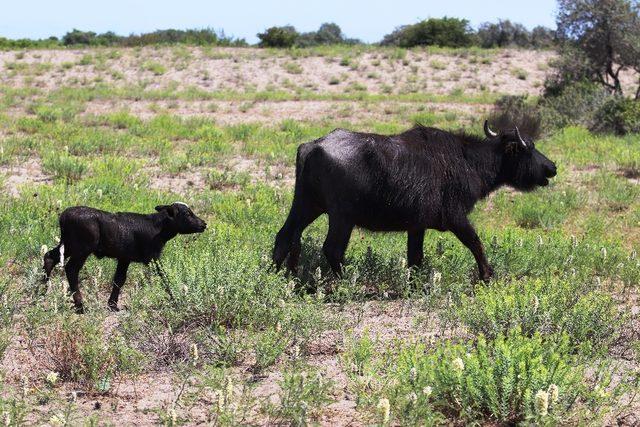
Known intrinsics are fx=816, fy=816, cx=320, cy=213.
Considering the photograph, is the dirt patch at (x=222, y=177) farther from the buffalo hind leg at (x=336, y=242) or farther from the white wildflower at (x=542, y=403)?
the white wildflower at (x=542, y=403)

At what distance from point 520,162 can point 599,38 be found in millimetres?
19751

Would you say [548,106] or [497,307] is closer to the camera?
[497,307]

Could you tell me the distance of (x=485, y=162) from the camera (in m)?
8.70

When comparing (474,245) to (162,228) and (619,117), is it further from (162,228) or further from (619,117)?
(619,117)

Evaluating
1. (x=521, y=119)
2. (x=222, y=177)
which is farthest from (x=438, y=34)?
(x=222, y=177)

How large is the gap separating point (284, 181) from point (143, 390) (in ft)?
28.6

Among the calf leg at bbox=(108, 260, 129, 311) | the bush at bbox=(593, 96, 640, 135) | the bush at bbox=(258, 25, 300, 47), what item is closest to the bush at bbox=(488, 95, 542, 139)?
the bush at bbox=(593, 96, 640, 135)

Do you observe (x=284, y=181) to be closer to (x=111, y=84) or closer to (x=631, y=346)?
(x=631, y=346)

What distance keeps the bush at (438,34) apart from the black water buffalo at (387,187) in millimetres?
42536

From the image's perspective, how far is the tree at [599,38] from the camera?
26016 mm

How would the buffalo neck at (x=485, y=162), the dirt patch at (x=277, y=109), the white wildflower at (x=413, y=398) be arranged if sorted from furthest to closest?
the dirt patch at (x=277, y=109) → the buffalo neck at (x=485, y=162) → the white wildflower at (x=413, y=398)

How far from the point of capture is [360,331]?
21.7 ft

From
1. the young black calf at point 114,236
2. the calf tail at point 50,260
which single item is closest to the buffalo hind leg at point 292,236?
the young black calf at point 114,236

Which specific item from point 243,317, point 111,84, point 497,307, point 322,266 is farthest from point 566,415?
point 111,84
